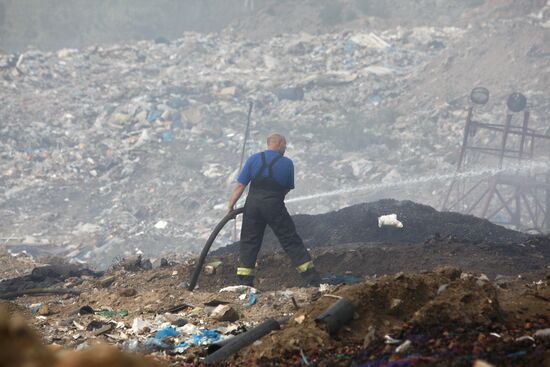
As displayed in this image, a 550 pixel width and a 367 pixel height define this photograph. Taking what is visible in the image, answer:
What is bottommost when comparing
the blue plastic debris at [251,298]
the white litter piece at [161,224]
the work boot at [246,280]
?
the white litter piece at [161,224]

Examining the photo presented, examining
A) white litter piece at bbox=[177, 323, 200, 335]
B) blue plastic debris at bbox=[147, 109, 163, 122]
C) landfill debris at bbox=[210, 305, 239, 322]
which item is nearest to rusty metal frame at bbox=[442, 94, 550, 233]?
blue plastic debris at bbox=[147, 109, 163, 122]

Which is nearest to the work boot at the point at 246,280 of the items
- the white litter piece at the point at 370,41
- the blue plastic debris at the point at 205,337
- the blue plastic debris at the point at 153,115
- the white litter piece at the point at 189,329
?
the white litter piece at the point at 189,329

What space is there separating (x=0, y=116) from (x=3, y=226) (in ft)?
15.7

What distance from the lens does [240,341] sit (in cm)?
327

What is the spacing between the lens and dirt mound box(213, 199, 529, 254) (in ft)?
26.7

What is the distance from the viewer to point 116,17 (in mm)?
25953

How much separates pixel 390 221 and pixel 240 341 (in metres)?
5.16

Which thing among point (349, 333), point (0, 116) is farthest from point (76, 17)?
point (349, 333)

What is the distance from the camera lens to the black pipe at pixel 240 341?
10.2 feet

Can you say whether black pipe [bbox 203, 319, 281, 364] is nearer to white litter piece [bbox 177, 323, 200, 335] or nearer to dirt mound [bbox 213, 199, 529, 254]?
white litter piece [bbox 177, 323, 200, 335]

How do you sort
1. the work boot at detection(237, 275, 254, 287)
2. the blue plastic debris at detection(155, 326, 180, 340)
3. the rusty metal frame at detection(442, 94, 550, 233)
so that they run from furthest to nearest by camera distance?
the rusty metal frame at detection(442, 94, 550, 233)
the work boot at detection(237, 275, 254, 287)
the blue plastic debris at detection(155, 326, 180, 340)

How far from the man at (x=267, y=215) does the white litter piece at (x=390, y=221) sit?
246 centimetres

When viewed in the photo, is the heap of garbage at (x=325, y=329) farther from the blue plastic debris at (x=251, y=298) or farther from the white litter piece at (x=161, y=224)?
the white litter piece at (x=161, y=224)

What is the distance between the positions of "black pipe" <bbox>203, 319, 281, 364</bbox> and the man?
2303 millimetres
